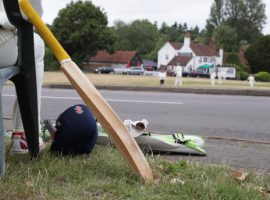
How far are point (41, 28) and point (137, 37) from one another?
390ft

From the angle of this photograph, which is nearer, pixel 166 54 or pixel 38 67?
pixel 38 67

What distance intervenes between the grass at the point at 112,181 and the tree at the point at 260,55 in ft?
252

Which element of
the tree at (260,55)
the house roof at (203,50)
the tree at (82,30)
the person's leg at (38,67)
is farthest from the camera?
the house roof at (203,50)

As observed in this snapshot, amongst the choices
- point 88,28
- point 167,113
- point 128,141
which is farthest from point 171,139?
point 88,28

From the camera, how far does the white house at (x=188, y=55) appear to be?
3826 inches

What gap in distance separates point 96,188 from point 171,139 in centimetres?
160

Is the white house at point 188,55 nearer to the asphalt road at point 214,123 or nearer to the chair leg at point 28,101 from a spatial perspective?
the asphalt road at point 214,123

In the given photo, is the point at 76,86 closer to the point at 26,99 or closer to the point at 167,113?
the point at 26,99

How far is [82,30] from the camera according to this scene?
205ft

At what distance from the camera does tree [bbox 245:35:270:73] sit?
7781 centimetres

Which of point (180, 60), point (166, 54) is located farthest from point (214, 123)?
point (166, 54)

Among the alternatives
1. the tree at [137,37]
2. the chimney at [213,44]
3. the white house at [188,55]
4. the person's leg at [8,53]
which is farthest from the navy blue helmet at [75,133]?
the tree at [137,37]

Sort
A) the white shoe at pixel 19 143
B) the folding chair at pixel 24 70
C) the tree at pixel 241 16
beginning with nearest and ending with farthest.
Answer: the folding chair at pixel 24 70 → the white shoe at pixel 19 143 → the tree at pixel 241 16

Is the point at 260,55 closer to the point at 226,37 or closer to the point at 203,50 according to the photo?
the point at 226,37
